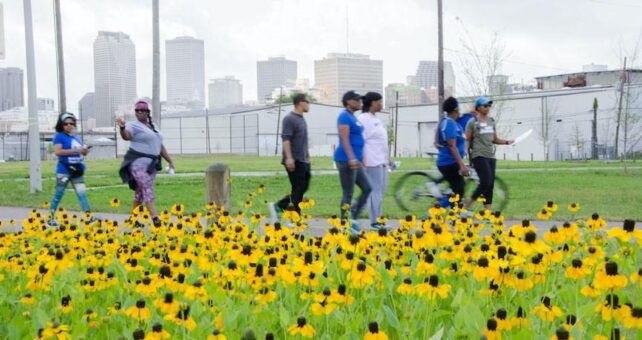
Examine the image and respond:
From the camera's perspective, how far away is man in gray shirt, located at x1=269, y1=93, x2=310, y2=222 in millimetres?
9305

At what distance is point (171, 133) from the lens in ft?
285

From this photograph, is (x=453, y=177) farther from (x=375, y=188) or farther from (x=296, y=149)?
(x=296, y=149)

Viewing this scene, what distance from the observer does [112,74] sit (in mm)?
148625

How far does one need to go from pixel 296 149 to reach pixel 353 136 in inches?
29.5

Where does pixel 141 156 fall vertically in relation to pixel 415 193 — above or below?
above

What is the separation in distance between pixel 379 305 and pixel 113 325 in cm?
131

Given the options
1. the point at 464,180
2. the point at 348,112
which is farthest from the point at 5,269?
the point at 464,180

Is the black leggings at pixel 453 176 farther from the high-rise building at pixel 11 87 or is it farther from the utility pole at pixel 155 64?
the high-rise building at pixel 11 87

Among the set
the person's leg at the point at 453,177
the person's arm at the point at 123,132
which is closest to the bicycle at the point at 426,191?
the person's leg at the point at 453,177

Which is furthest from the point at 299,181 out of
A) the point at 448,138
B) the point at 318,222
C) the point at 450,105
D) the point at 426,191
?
the point at 426,191

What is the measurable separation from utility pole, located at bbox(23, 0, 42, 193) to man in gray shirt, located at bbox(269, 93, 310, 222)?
36.7 ft

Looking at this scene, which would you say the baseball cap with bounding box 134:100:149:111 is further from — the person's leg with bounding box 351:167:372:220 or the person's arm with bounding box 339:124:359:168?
the person's leg with bounding box 351:167:372:220

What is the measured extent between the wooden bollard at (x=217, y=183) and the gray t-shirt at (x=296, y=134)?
77 centimetres

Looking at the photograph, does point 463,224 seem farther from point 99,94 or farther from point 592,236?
point 99,94
